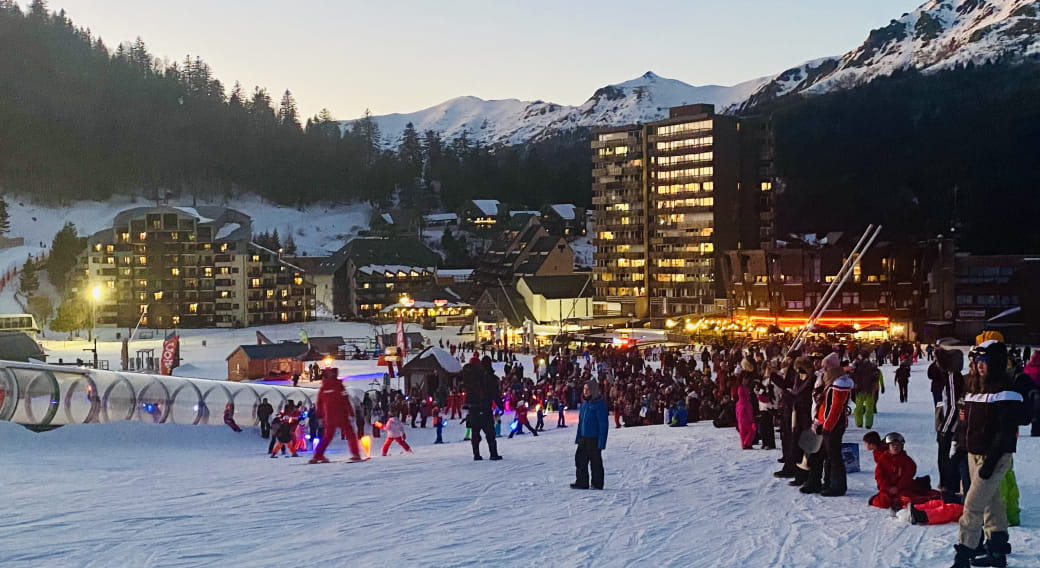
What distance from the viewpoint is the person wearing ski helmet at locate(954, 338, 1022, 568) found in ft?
18.7

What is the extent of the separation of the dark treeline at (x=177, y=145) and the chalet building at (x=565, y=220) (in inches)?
543

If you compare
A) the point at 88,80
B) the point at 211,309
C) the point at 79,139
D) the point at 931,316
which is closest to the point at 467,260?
the point at 211,309

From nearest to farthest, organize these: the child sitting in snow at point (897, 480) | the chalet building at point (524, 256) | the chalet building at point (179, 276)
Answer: the child sitting in snow at point (897, 480) → the chalet building at point (179, 276) → the chalet building at point (524, 256)

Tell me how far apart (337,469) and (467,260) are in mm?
103762

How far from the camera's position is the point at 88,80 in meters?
169

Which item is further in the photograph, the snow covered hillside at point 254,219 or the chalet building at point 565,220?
the snow covered hillside at point 254,219

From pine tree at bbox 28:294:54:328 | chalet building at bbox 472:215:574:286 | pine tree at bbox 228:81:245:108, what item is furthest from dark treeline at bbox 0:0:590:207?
pine tree at bbox 28:294:54:328

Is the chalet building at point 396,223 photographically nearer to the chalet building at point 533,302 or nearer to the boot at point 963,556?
the chalet building at point 533,302

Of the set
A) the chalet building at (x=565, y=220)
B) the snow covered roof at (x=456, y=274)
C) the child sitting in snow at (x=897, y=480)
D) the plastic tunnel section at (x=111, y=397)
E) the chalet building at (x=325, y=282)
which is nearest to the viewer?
the child sitting in snow at (x=897, y=480)

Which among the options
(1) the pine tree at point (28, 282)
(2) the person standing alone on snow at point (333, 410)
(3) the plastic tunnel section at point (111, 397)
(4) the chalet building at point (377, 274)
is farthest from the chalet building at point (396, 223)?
(2) the person standing alone on snow at point (333, 410)

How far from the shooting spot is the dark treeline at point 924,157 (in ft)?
360

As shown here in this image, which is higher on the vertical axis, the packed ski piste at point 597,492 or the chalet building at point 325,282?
the chalet building at point 325,282

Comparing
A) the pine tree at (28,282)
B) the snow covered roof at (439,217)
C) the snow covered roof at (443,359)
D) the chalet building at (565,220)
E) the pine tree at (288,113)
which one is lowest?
the snow covered roof at (443,359)

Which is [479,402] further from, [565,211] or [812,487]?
[565,211]
